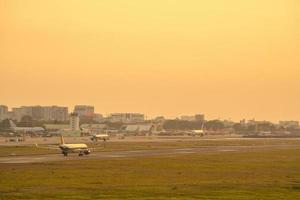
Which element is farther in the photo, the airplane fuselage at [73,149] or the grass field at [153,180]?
the airplane fuselage at [73,149]

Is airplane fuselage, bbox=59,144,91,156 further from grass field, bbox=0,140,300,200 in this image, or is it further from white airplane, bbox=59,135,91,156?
grass field, bbox=0,140,300,200

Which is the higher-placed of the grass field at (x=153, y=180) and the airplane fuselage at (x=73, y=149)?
the airplane fuselage at (x=73, y=149)

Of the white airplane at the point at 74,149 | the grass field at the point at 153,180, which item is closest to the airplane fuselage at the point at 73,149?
the white airplane at the point at 74,149

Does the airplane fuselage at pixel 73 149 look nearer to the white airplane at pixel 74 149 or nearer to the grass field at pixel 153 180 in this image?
the white airplane at pixel 74 149

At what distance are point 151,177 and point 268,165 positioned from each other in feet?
78.3

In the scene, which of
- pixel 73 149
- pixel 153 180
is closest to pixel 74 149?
pixel 73 149

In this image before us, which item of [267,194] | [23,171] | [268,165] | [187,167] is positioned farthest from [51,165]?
[267,194]

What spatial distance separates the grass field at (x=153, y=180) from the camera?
1822 inches

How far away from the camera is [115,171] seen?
225 ft

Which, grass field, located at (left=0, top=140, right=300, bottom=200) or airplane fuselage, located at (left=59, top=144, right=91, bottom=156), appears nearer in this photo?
grass field, located at (left=0, top=140, right=300, bottom=200)

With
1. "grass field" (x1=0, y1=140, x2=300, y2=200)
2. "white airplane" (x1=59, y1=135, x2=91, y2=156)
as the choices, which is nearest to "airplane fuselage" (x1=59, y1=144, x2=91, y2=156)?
"white airplane" (x1=59, y1=135, x2=91, y2=156)

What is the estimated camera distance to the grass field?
152 ft

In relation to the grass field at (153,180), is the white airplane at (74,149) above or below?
above

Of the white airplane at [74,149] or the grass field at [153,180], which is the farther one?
the white airplane at [74,149]
